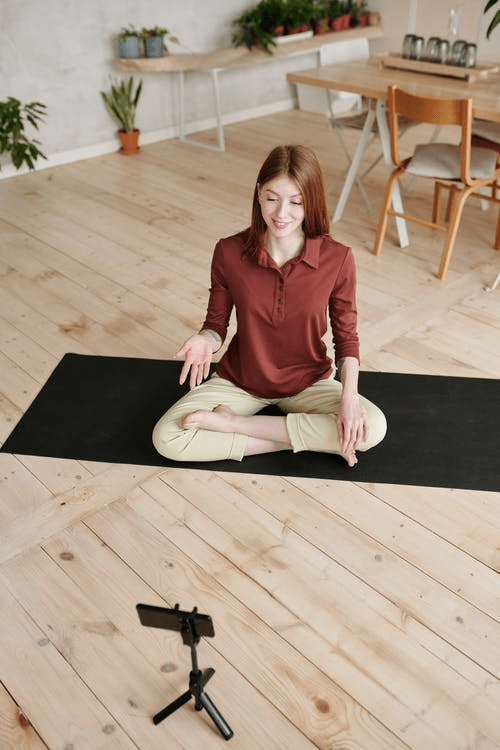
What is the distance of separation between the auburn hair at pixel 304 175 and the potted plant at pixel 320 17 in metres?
4.42

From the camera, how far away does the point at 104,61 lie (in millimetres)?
5176

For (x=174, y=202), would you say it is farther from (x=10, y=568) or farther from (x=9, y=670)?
(x=9, y=670)

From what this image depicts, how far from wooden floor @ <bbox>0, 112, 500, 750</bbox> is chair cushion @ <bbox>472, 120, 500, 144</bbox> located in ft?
3.34

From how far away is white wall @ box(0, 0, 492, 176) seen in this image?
479 cm

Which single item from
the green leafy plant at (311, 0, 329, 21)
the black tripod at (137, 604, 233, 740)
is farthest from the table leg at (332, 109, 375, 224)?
the black tripod at (137, 604, 233, 740)

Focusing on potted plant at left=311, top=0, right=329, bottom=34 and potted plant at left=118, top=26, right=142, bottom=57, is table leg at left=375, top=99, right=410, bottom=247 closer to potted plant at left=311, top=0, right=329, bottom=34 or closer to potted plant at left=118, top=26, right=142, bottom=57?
potted plant at left=118, top=26, right=142, bottom=57

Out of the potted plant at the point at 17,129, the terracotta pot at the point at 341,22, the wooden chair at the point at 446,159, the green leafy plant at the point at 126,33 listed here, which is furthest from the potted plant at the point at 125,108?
the wooden chair at the point at 446,159

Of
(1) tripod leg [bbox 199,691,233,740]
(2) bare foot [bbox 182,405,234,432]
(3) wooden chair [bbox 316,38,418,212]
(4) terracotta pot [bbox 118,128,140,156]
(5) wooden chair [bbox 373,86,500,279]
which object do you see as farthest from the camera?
(4) terracotta pot [bbox 118,128,140,156]

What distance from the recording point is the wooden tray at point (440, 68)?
3.86 meters

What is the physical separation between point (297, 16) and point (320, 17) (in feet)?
1.14

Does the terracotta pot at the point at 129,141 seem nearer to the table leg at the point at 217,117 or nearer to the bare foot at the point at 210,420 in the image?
the table leg at the point at 217,117

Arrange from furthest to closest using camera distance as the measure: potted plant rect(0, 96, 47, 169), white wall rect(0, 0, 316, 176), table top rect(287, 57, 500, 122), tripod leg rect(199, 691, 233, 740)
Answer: white wall rect(0, 0, 316, 176)
potted plant rect(0, 96, 47, 169)
table top rect(287, 57, 500, 122)
tripod leg rect(199, 691, 233, 740)

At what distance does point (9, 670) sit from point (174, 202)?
3247 millimetres

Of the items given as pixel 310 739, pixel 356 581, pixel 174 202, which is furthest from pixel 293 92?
pixel 310 739
